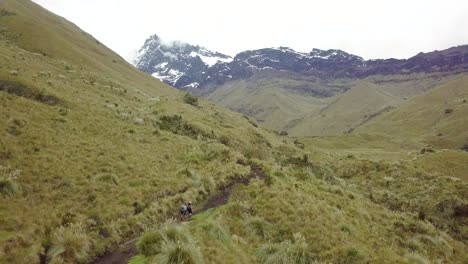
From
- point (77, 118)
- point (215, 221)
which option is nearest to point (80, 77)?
point (77, 118)

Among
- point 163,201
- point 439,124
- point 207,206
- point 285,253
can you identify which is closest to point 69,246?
point 163,201

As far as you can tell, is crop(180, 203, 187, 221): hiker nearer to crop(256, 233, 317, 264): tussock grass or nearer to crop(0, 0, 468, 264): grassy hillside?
crop(0, 0, 468, 264): grassy hillside

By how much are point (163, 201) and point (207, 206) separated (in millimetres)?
2721

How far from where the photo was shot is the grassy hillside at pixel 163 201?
650 inches

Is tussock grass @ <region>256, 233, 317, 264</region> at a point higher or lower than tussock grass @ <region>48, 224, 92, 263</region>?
higher

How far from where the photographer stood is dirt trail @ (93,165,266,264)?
52.6 ft

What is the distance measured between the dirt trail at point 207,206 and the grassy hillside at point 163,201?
36 cm

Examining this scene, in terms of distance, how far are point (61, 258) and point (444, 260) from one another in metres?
19.3

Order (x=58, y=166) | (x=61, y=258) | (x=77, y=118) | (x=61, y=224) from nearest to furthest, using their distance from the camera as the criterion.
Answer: (x=61, y=258) < (x=61, y=224) < (x=58, y=166) < (x=77, y=118)

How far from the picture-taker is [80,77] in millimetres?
55594

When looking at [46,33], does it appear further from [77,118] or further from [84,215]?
[84,215]

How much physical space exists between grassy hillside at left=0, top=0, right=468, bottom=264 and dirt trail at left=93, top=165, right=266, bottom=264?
36 cm

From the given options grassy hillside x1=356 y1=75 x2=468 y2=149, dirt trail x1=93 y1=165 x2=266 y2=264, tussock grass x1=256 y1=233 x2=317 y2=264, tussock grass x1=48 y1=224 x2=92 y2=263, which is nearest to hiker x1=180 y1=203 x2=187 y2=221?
dirt trail x1=93 y1=165 x2=266 y2=264

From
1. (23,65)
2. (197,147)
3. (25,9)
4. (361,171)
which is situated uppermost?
(25,9)
